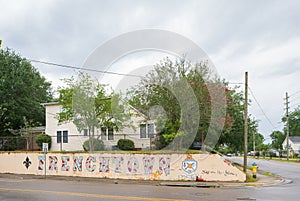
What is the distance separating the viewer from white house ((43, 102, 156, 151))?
2820 cm

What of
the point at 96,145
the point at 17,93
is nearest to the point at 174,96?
the point at 96,145

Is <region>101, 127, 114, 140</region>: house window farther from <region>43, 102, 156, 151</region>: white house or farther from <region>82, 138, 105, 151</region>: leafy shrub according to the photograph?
<region>82, 138, 105, 151</region>: leafy shrub

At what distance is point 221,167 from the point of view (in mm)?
19547

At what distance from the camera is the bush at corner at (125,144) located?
28.7m

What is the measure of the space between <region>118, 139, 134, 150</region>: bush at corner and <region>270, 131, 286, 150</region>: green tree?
272ft

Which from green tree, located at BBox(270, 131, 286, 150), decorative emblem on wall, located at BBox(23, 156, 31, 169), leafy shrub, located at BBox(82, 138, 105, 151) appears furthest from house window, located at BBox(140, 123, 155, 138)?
green tree, located at BBox(270, 131, 286, 150)

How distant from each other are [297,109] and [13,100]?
304ft

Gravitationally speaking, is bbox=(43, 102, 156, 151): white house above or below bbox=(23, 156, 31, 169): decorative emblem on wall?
above

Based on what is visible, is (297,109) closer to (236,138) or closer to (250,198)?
(236,138)

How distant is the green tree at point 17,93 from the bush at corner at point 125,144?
15.5 m

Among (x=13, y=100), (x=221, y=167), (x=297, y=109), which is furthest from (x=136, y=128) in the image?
(x=297, y=109)

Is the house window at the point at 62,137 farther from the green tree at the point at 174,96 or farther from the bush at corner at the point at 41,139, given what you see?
the green tree at the point at 174,96

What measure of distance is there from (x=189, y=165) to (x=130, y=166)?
3820 mm

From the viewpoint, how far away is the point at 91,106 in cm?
2666
